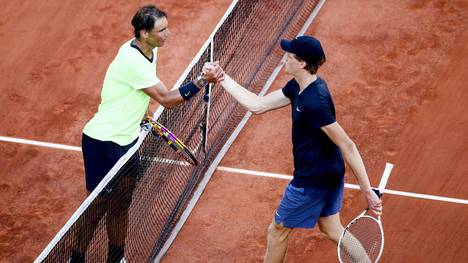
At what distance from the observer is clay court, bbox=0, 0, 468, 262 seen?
8.69 meters

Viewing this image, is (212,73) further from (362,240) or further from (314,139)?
(362,240)

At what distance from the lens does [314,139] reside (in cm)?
706

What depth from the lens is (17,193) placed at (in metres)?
9.24

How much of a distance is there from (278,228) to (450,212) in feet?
7.16

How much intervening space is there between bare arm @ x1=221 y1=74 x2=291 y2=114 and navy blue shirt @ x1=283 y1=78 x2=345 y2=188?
5.2 inches

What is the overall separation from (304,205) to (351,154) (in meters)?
0.62

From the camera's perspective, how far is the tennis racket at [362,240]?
24.4 ft

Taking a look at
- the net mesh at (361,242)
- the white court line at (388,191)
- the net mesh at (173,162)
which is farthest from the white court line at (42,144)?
the net mesh at (361,242)

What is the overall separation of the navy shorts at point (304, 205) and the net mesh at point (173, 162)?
1.25m

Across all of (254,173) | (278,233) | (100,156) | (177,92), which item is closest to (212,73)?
(177,92)

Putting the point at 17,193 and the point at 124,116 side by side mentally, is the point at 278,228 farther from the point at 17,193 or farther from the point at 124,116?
the point at 17,193

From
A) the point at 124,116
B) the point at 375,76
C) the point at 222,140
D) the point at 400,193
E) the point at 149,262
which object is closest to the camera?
the point at 124,116

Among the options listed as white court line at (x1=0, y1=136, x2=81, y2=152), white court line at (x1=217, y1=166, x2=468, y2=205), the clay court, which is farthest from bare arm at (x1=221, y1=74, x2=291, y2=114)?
white court line at (x1=0, y1=136, x2=81, y2=152)

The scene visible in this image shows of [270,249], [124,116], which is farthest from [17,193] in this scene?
[270,249]
